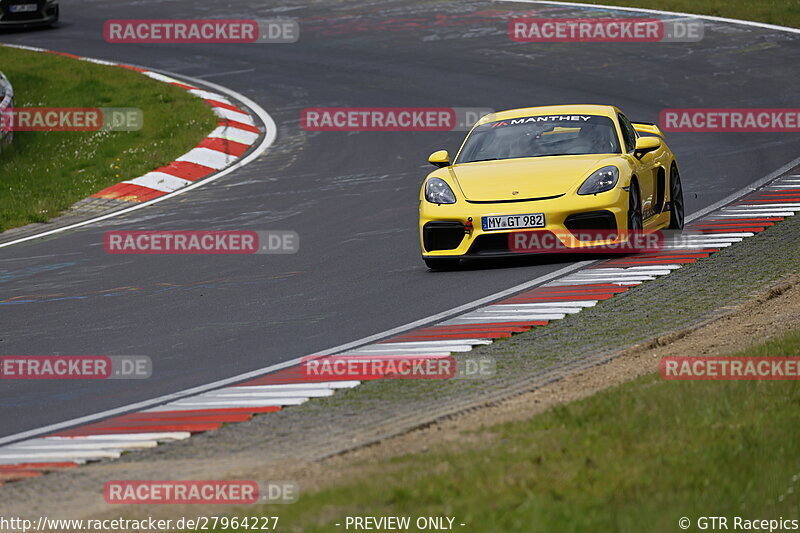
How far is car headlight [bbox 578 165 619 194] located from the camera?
37.9 ft

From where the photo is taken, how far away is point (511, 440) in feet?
20.0

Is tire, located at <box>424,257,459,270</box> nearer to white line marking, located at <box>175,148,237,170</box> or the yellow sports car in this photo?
the yellow sports car

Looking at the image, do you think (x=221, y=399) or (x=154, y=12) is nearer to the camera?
(x=221, y=399)

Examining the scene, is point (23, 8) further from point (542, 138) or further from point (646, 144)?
point (646, 144)

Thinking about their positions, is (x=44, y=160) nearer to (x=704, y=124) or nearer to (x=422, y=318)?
(x=704, y=124)

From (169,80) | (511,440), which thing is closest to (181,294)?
(511,440)

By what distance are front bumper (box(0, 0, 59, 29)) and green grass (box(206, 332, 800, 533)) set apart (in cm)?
2814

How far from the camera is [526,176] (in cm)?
1179

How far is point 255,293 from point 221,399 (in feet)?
11.9
